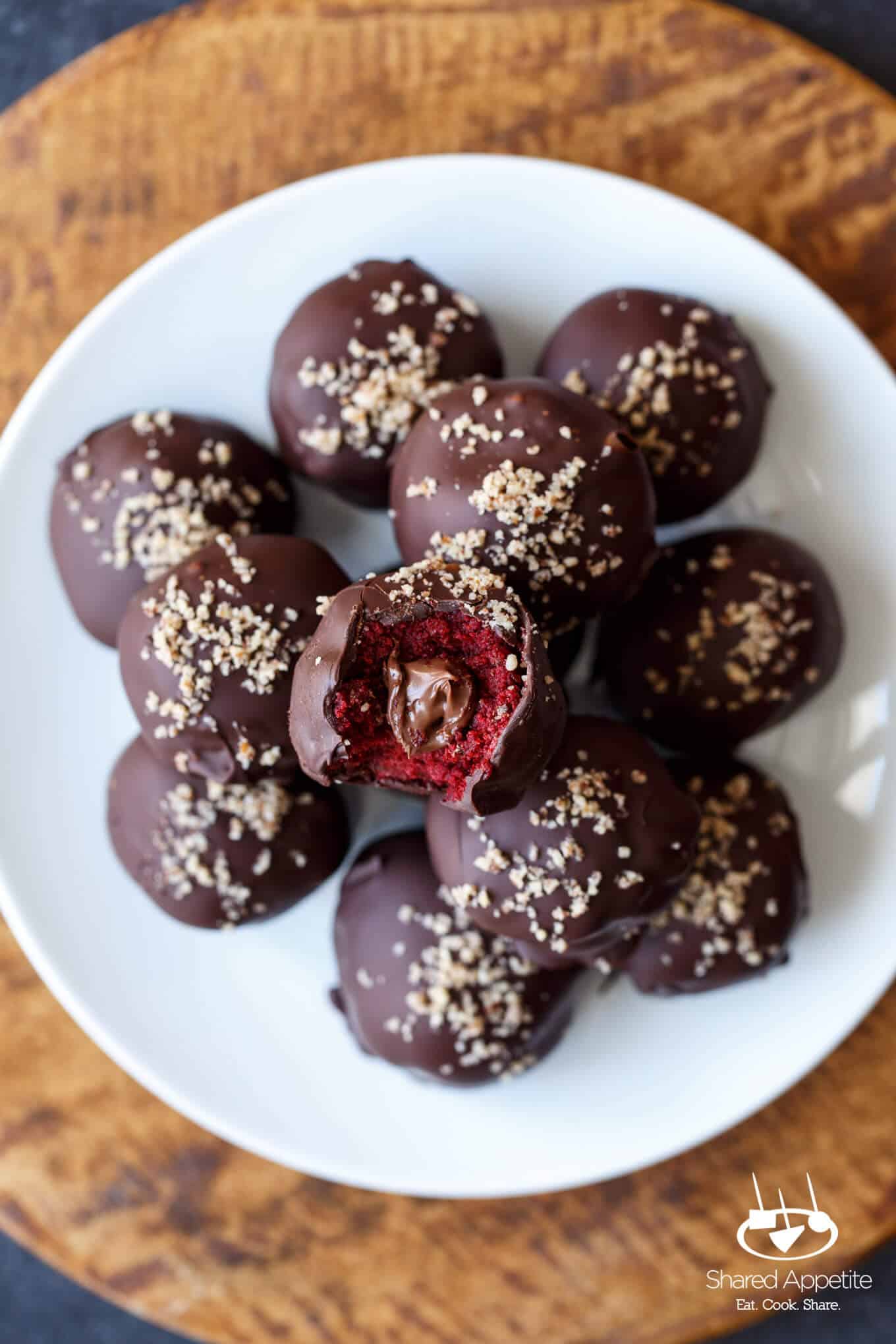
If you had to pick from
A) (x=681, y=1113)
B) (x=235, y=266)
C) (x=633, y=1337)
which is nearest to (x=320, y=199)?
(x=235, y=266)

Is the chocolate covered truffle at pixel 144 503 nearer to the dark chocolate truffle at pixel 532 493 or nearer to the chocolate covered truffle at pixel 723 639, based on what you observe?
the dark chocolate truffle at pixel 532 493

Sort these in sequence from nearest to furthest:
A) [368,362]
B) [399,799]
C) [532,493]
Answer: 1. [532,493]
2. [368,362]
3. [399,799]

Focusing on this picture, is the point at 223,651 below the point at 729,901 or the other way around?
the other way around

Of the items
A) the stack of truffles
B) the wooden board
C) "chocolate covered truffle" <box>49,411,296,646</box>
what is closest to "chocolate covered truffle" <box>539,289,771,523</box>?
the stack of truffles

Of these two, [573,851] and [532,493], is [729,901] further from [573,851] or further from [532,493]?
[532,493]

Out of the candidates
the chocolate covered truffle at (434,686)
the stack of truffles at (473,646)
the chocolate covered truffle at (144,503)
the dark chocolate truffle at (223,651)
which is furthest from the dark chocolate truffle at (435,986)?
the chocolate covered truffle at (144,503)

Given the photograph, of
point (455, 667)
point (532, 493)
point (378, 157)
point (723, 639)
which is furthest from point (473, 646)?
point (378, 157)

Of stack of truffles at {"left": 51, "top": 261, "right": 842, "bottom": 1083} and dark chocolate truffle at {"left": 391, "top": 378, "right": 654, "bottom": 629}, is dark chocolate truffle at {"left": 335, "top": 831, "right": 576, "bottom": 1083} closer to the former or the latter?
stack of truffles at {"left": 51, "top": 261, "right": 842, "bottom": 1083}
